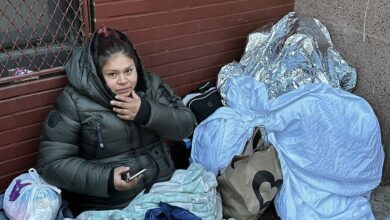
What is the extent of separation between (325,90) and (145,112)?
1.31m

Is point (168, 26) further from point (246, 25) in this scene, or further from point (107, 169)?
point (107, 169)

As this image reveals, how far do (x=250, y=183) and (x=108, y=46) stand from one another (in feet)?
4.09

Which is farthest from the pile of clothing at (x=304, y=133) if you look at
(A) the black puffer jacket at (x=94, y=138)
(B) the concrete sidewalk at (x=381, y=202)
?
(A) the black puffer jacket at (x=94, y=138)

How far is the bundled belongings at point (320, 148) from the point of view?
3.19 meters

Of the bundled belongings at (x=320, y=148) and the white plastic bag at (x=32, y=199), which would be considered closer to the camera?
the white plastic bag at (x=32, y=199)

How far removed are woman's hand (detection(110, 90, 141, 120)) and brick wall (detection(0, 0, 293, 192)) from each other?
0.55 metres

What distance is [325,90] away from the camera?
10.9ft

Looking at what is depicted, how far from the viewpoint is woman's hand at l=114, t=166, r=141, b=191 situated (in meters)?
2.64

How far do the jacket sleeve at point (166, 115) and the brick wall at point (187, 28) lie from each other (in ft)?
1.43

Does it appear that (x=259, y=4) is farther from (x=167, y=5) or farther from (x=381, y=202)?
(x=381, y=202)

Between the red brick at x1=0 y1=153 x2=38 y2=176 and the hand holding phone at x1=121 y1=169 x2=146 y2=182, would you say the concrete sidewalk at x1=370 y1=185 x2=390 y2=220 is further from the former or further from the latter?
the red brick at x1=0 y1=153 x2=38 y2=176

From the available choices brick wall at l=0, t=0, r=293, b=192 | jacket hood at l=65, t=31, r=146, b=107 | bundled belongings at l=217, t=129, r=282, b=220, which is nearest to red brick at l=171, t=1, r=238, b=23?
brick wall at l=0, t=0, r=293, b=192

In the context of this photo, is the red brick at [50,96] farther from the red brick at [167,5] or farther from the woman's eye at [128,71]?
the red brick at [167,5]

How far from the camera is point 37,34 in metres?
2.94
